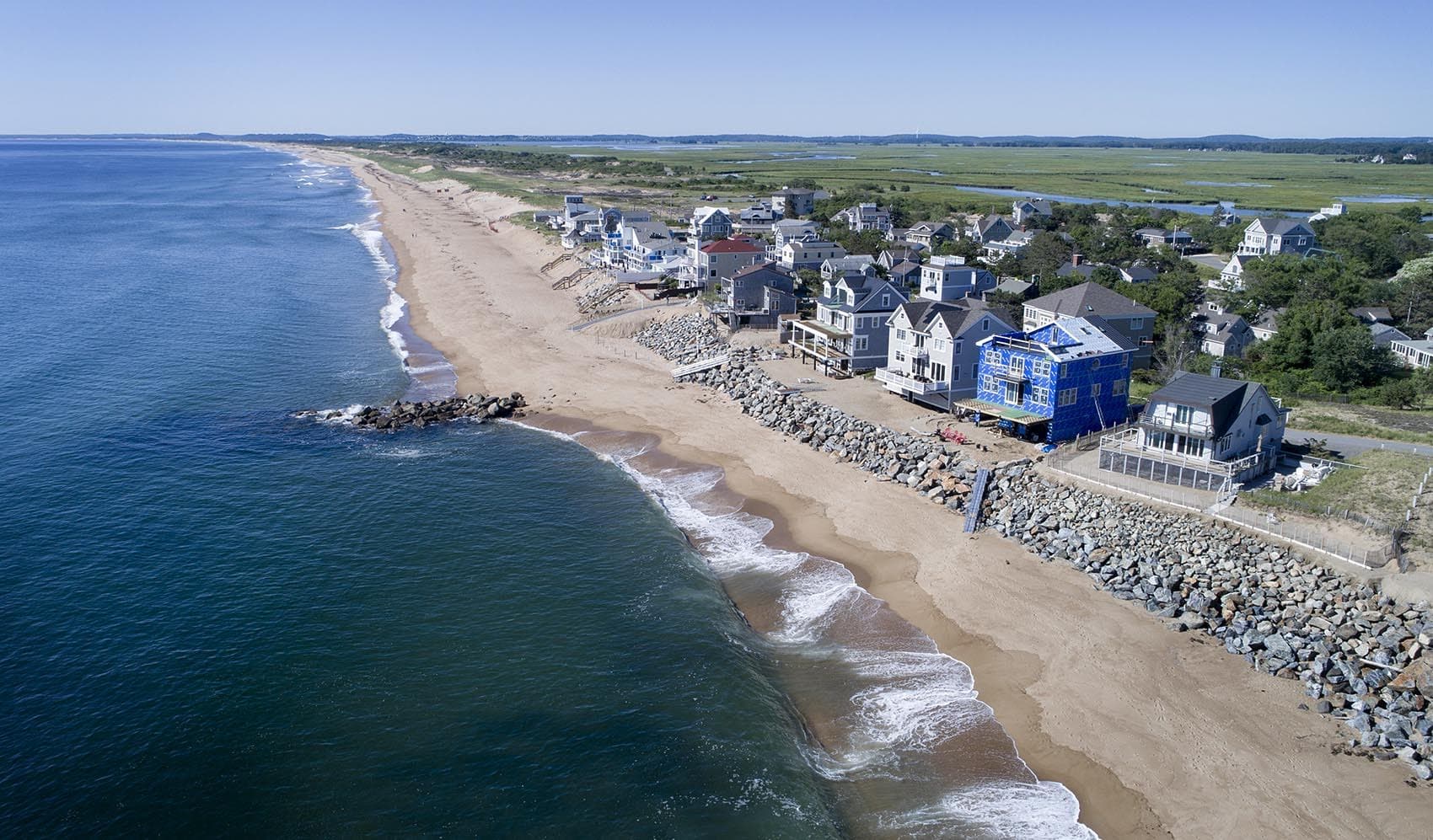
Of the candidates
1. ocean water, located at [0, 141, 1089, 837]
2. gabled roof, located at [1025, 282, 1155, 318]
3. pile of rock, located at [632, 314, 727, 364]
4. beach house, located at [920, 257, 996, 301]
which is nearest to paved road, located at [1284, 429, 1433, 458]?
gabled roof, located at [1025, 282, 1155, 318]

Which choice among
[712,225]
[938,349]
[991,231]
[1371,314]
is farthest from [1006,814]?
[991,231]

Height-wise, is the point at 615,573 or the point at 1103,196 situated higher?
the point at 1103,196

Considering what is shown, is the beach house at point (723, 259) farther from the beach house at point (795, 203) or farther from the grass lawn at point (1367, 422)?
the beach house at point (795, 203)

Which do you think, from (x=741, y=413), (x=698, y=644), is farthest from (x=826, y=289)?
(x=698, y=644)

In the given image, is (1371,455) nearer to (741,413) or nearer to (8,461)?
(741,413)

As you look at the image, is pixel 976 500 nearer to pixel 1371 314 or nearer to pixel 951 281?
pixel 951 281

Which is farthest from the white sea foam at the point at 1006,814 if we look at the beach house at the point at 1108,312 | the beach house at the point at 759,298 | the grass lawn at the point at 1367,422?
the beach house at the point at 759,298

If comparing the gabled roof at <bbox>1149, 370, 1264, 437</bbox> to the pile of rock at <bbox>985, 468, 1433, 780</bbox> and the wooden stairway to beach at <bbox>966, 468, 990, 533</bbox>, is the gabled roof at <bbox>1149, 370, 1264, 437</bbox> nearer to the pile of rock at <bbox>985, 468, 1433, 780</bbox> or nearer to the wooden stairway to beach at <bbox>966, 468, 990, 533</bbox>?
the pile of rock at <bbox>985, 468, 1433, 780</bbox>
